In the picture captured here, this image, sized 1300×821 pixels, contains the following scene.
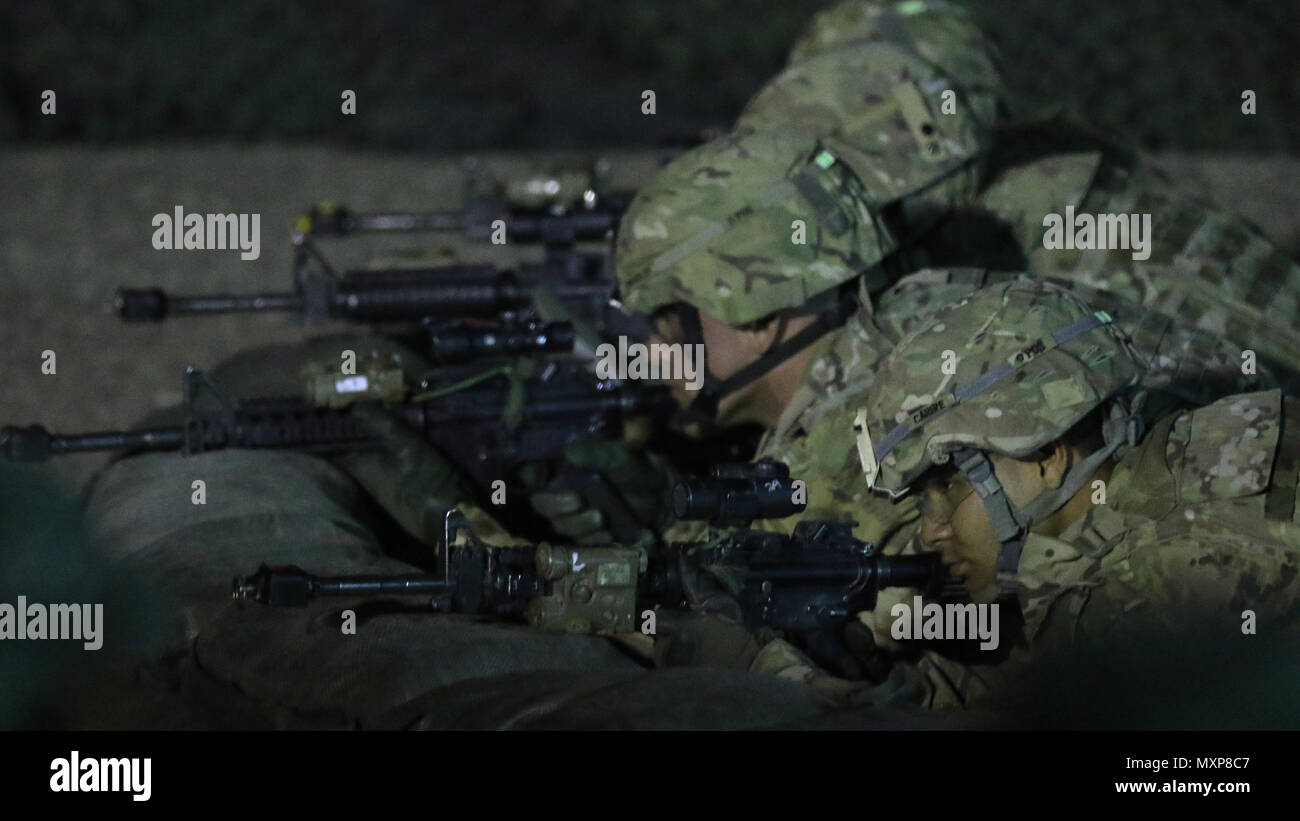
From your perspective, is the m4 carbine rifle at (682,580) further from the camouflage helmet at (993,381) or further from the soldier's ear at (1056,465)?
the soldier's ear at (1056,465)

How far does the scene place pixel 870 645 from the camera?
4.34 m

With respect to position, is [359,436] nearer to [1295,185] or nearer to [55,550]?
[55,550]

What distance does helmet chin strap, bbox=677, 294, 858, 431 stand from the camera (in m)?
4.93

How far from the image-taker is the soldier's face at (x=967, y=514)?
387 centimetres

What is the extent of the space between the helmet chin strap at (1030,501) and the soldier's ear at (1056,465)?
1cm

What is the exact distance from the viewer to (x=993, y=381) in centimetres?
378

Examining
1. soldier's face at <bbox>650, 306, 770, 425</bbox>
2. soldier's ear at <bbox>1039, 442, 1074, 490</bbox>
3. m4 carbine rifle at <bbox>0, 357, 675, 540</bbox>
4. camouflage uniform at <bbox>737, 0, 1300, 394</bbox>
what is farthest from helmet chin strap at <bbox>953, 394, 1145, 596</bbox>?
m4 carbine rifle at <bbox>0, 357, 675, 540</bbox>

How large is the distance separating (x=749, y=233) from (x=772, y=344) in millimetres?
363

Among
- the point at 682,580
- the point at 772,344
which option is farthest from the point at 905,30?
the point at 682,580

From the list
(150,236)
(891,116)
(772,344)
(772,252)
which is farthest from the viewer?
(150,236)

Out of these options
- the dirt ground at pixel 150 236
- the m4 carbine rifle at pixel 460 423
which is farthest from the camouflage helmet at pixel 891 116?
the dirt ground at pixel 150 236

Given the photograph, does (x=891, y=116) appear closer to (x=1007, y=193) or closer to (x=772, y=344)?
(x=1007, y=193)

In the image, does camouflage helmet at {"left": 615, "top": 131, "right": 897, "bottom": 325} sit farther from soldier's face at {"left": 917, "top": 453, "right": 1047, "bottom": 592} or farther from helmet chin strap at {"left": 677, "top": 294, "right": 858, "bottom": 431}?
soldier's face at {"left": 917, "top": 453, "right": 1047, "bottom": 592}

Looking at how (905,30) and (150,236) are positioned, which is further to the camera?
(150,236)
